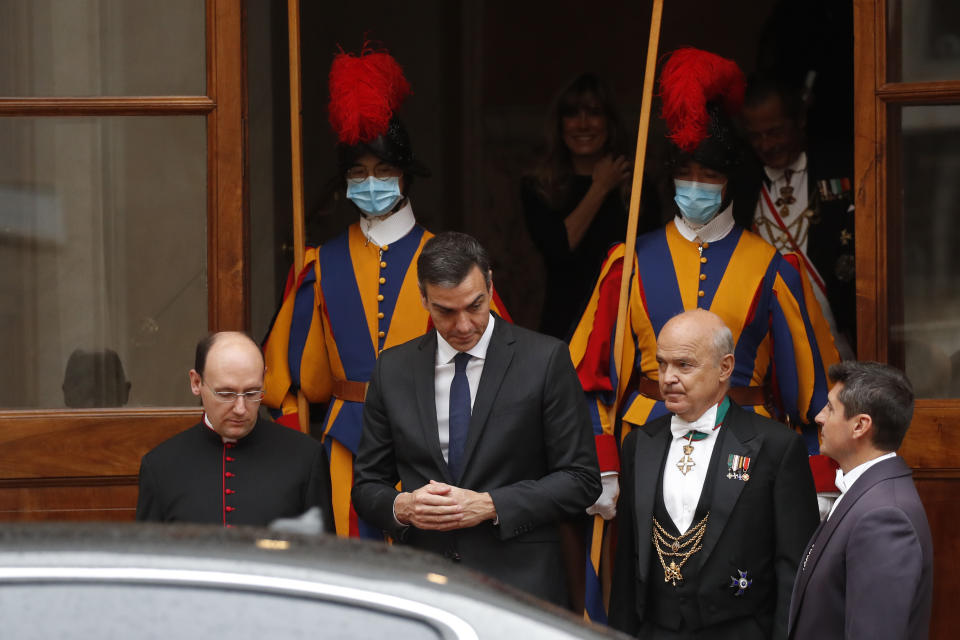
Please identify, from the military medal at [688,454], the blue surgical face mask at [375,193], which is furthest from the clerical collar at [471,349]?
the blue surgical face mask at [375,193]

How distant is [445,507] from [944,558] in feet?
6.48

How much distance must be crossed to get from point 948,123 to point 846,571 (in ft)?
6.46

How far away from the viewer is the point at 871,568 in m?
3.56

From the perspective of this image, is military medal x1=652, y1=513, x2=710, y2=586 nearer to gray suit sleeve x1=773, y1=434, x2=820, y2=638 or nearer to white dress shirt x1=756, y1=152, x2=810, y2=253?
gray suit sleeve x1=773, y1=434, x2=820, y2=638

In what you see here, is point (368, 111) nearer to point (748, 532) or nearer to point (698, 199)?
point (698, 199)

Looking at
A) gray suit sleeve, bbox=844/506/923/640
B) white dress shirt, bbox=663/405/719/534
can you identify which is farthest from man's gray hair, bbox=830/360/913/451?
white dress shirt, bbox=663/405/719/534

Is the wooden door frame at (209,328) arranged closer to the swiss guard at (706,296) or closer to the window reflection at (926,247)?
the swiss guard at (706,296)

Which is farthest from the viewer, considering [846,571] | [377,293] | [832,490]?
[377,293]

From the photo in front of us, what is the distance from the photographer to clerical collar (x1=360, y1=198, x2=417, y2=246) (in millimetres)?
5148

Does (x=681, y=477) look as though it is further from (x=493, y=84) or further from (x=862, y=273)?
→ (x=493, y=84)

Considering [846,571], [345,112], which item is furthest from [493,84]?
[846,571]

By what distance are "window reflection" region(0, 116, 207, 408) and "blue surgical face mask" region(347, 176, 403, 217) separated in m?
0.56

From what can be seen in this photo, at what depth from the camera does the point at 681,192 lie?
5.01 meters

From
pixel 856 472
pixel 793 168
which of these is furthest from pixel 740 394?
pixel 793 168
